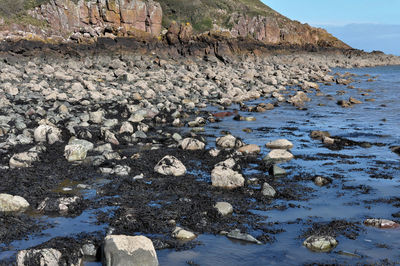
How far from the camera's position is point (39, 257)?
199 inches

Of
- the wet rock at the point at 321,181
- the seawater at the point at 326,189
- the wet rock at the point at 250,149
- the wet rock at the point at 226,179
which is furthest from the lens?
the wet rock at the point at 250,149

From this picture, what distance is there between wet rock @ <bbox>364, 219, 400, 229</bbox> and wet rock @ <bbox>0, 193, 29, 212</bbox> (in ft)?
18.7

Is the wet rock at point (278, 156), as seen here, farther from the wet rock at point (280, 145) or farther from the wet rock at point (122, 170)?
the wet rock at point (122, 170)

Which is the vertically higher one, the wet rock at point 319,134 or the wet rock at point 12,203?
→ the wet rock at point 319,134

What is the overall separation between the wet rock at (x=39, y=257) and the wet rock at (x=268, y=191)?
3.98 meters

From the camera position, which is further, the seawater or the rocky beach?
the rocky beach

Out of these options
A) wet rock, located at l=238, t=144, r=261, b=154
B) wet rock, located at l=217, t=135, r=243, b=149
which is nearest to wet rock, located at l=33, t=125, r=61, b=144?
wet rock, located at l=217, t=135, r=243, b=149

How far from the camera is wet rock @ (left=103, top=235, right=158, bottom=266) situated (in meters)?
4.94

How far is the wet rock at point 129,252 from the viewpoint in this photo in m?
4.94

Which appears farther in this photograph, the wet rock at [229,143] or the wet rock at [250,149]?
the wet rock at [229,143]

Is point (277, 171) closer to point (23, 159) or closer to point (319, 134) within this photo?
point (319, 134)

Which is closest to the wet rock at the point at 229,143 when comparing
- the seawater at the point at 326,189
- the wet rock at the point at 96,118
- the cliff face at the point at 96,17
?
the seawater at the point at 326,189

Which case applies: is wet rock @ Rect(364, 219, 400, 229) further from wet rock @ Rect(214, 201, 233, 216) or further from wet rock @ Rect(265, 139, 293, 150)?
wet rock @ Rect(265, 139, 293, 150)

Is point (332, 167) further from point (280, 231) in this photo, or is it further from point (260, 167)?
point (280, 231)
